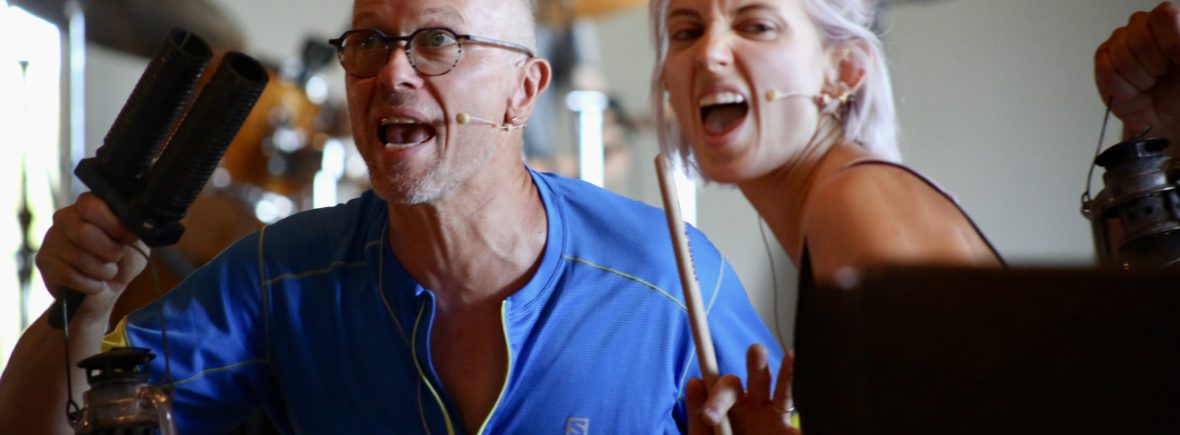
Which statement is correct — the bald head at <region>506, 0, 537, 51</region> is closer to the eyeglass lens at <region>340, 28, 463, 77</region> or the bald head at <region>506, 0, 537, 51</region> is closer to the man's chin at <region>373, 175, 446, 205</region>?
the eyeglass lens at <region>340, 28, 463, 77</region>

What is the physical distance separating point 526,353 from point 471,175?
24 cm

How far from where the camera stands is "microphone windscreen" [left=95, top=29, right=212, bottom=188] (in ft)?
4.27

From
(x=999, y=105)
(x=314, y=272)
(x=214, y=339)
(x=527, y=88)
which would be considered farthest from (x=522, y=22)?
(x=999, y=105)

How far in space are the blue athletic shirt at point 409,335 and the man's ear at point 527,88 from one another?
0.38 feet

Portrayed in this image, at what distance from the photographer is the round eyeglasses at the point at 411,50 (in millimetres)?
1658

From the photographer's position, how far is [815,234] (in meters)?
1.37

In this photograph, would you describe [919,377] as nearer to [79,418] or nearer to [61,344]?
[79,418]

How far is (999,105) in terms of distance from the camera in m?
4.46

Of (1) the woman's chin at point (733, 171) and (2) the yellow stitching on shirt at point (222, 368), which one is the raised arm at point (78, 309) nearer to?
(2) the yellow stitching on shirt at point (222, 368)

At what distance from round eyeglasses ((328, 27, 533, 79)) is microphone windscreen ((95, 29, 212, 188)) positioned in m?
0.35

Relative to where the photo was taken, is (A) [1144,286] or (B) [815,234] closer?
(A) [1144,286]

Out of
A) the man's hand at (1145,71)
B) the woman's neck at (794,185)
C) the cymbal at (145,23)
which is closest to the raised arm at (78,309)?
the woman's neck at (794,185)

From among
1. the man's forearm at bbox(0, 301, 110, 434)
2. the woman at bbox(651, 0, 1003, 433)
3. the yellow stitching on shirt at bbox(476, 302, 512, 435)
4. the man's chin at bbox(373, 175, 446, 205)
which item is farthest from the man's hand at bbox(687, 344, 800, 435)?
the man's forearm at bbox(0, 301, 110, 434)

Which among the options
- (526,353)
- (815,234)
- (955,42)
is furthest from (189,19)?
(815,234)
